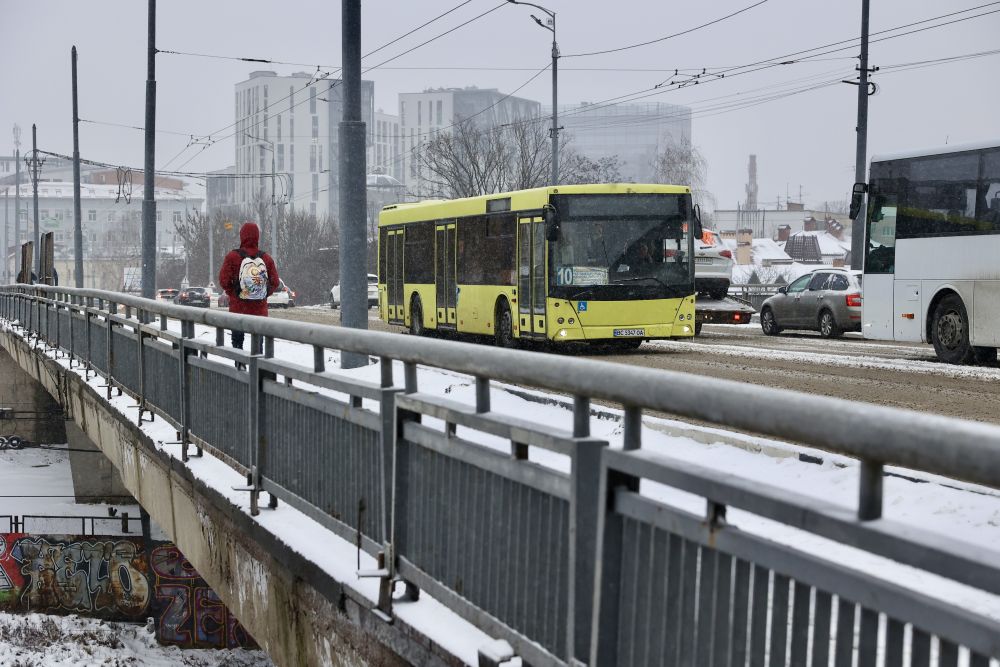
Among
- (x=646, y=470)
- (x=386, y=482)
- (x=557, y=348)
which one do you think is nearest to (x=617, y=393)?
(x=646, y=470)

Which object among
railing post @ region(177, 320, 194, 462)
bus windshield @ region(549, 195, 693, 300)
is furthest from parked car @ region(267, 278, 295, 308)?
railing post @ region(177, 320, 194, 462)

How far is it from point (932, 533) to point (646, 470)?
0.98 metres

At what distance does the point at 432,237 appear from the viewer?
1001 inches

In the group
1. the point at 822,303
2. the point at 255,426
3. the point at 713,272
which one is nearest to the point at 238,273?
the point at 255,426

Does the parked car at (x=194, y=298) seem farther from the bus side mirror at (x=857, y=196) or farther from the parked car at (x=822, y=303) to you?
the bus side mirror at (x=857, y=196)

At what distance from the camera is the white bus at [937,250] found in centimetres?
1795

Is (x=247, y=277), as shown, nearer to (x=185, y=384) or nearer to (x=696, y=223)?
(x=185, y=384)

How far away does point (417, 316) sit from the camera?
26.6 m

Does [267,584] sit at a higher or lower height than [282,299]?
higher

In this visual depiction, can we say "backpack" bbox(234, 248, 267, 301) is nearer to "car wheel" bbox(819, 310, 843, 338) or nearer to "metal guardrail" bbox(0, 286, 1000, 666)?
"metal guardrail" bbox(0, 286, 1000, 666)

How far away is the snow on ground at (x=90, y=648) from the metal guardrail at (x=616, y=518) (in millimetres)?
23075

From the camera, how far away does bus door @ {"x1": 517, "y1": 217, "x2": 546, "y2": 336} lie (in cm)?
2088

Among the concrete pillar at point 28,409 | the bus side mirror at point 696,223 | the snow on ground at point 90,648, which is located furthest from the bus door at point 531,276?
the concrete pillar at point 28,409

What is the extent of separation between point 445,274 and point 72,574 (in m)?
13.1
